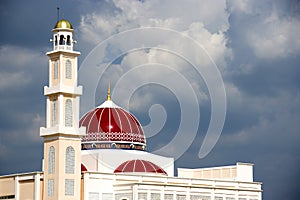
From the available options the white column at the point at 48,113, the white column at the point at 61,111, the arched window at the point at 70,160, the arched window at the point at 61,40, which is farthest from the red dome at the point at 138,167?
the arched window at the point at 61,40

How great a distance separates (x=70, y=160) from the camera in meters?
61.4

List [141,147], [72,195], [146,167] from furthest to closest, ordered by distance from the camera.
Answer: [141,147]
[146,167]
[72,195]

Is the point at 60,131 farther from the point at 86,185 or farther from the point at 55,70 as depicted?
the point at 55,70

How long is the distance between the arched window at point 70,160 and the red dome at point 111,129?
6717 millimetres

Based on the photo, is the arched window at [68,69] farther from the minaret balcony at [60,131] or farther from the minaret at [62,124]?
the minaret balcony at [60,131]

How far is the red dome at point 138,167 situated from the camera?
214 feet

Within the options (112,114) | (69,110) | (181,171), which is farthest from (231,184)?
(69,110)

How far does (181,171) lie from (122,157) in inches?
326

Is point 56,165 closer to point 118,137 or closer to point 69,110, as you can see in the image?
point 69,110

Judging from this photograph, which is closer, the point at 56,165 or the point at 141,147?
the point at 56,165

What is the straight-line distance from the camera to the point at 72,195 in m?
60.8

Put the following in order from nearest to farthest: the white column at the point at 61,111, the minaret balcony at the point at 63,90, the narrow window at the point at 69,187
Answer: the narrow window at the point at 69,187 < the white column at the point at 61,111 < the minaret balcony at the point at 63,90

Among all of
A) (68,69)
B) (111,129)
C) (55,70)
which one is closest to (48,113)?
(55,70)

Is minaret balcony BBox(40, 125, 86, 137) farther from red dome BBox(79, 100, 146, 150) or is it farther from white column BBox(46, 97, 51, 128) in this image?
red dome BBox(79, 100, 146, 150)
